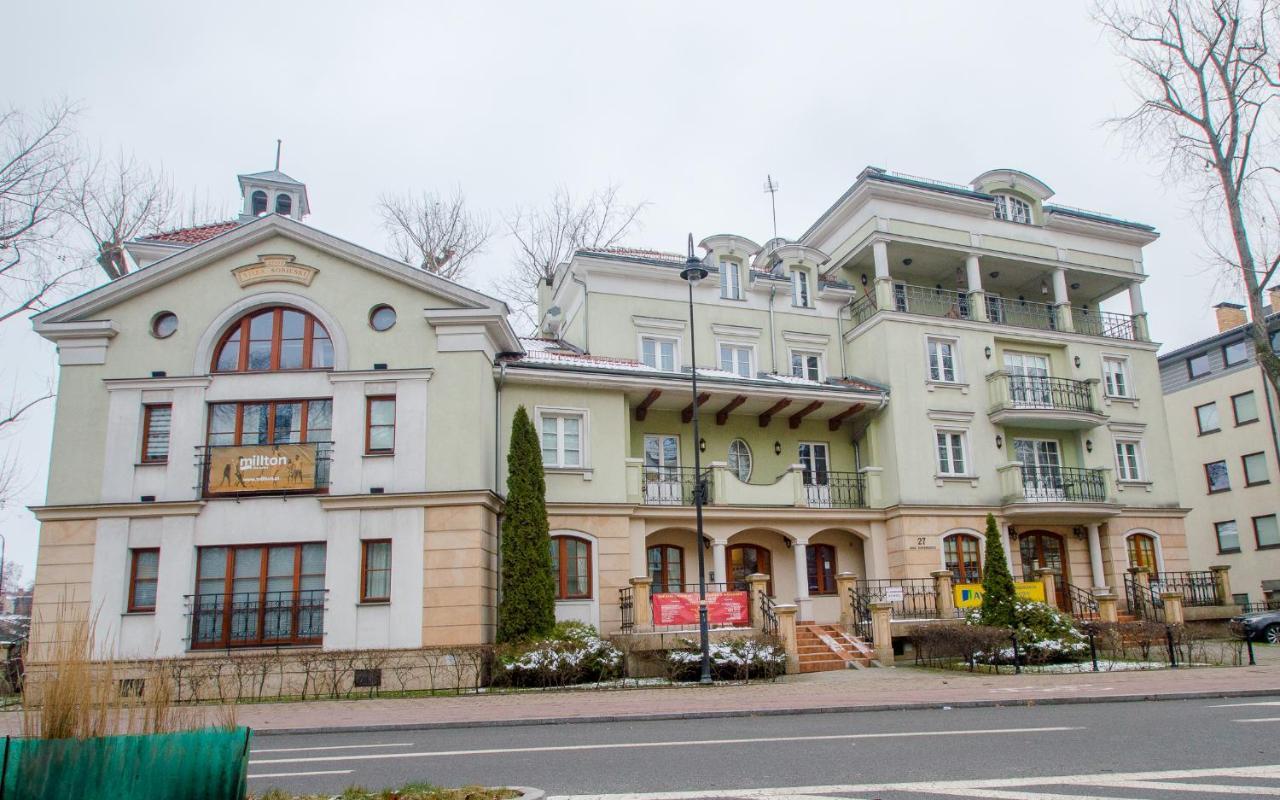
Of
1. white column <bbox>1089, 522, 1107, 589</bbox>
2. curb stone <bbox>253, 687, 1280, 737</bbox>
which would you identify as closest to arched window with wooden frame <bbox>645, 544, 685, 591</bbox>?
curb stone <bbox>253, 687, 1280, 737</bbox>

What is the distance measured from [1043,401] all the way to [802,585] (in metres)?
10.2

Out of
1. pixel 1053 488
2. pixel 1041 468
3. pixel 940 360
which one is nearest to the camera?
pixel 1053 488

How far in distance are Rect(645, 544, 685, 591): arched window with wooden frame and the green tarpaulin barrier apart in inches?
794

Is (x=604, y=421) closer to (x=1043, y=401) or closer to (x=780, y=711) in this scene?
(x=780, y=711)

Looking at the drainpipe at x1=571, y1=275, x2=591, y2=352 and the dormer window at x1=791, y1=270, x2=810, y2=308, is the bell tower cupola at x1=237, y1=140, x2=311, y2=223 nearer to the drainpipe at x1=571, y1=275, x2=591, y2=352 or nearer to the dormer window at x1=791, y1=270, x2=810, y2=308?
the drainpipe at x1=571, y1=275, x2=591, y2=352

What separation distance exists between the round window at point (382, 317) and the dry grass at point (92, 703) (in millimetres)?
16094

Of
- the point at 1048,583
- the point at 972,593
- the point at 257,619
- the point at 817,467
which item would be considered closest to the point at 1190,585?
the point at 1048,583

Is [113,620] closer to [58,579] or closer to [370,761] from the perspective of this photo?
[58,579]

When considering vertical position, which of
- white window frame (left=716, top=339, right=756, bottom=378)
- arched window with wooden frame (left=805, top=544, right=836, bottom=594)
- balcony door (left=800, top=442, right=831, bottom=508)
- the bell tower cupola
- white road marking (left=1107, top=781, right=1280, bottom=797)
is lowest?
white road marking (left=1107, top=781, right=1280, bottom=797)

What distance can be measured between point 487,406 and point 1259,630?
73.7ft

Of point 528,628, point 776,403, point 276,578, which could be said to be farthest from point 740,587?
point 276,578

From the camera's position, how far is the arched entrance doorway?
1116 inches

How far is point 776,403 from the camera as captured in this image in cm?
2653

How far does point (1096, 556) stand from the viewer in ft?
93.4
